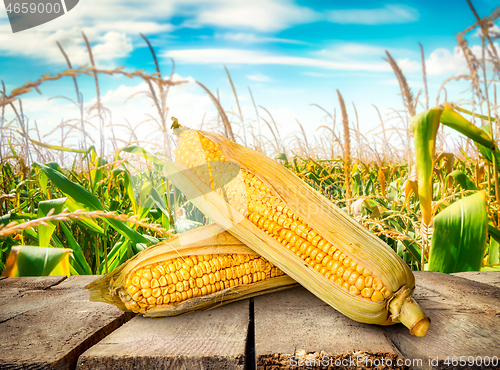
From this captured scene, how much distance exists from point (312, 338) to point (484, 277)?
3.32 feet

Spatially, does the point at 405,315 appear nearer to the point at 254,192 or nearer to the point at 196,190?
the point at 254,192

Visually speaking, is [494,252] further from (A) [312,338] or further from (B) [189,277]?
(B) [189,277]

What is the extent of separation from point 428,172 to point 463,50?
554mm

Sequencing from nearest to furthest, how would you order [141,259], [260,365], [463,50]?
1. [260,365]
2. [141,259]
3. [463,50]

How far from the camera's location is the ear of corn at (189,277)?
1.00 m

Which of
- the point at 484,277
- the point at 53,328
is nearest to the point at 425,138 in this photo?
the point at 484,277

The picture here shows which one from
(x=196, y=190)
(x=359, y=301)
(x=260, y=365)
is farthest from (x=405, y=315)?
(x=196, y=190)

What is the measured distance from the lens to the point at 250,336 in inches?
34.7

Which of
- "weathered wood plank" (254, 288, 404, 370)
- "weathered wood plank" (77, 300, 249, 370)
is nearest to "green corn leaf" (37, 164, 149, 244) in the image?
"weathered wood plank" (77, 300, 249, 370)

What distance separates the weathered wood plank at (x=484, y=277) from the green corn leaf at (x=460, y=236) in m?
0.09

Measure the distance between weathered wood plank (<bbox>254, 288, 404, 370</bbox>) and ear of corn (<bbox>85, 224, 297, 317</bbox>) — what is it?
10 cm

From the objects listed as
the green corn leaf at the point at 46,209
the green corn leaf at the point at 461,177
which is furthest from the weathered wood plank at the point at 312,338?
the green corn leaf at the point at 461,177

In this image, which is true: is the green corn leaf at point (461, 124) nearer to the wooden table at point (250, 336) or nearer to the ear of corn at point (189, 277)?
the wooden table at point (250, 336)

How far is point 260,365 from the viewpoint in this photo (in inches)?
28.8
